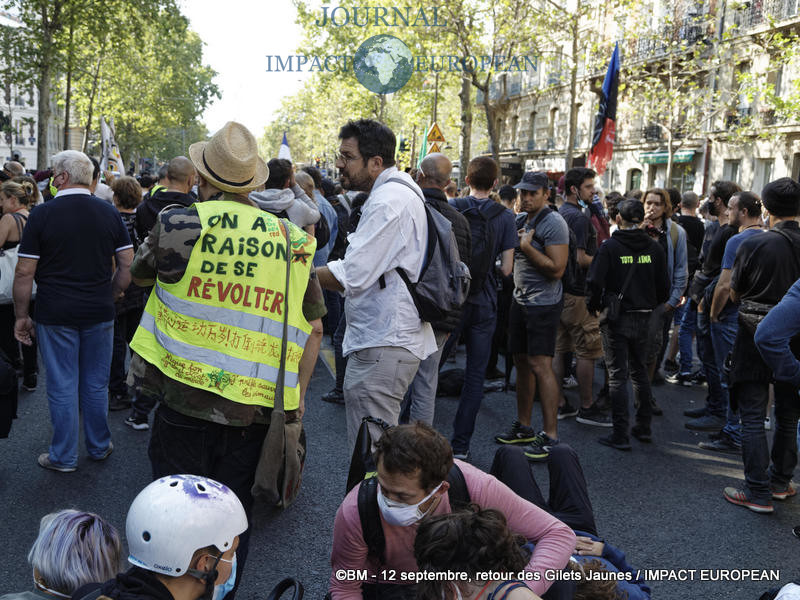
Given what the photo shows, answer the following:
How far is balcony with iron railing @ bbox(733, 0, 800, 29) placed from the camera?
26.4 metres

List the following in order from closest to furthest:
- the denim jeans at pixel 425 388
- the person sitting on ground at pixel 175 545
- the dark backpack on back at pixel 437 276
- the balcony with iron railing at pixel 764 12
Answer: the person sitting on ground at pixel 175 545 < the dark backpack on back at pixel 437 276 < the denim jeans at pixel 425 388 < the balcony with iron railing at pixel 764 12

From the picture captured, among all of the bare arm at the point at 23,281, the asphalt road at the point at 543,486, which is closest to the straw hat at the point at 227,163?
the asphalt road at the point at 543,486

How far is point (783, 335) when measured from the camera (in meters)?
3.87

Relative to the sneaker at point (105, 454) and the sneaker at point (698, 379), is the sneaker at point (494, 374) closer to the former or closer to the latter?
the sneaker at point (698, 379)

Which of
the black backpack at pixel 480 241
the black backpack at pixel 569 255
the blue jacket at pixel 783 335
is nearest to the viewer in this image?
the blue jacket at pixel 783 335

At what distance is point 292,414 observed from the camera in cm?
285

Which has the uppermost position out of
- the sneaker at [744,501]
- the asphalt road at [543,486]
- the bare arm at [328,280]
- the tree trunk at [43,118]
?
the tree trunk at [43,118]

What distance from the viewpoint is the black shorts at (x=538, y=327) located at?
220 inches

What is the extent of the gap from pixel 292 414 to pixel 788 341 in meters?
2.67

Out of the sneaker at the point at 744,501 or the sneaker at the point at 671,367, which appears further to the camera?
the sneaker at the point at 671,367

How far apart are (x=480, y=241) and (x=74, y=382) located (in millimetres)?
2845

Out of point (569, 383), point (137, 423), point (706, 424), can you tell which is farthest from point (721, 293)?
point (137, 423)

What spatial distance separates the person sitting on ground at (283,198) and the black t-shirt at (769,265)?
11.0 ft

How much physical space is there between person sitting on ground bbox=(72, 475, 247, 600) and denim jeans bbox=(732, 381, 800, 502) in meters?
3.74
